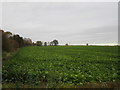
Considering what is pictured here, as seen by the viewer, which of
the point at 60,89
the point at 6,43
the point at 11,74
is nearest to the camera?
the point at 60,89

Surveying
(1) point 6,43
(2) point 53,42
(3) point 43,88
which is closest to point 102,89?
(3) point 43,88

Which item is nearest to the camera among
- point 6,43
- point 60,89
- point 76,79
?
point 60,89

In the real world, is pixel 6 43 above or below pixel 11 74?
above

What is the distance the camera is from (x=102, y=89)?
504 cm

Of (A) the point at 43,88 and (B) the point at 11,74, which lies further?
(B) the point at 11,74

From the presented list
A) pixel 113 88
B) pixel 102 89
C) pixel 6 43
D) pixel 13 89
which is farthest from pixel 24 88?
pixel 6 43

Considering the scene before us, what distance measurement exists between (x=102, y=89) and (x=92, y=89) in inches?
15.7

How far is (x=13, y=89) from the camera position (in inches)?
191

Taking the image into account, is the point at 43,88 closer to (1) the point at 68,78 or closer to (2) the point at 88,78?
(1) the point at 68,78

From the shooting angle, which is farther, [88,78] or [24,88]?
[88,78]

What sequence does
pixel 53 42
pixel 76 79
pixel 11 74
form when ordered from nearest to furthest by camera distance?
pixel 76 79
pixel 11 74
pixel 53 42

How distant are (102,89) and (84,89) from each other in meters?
0.74

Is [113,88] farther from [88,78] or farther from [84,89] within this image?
[88,78]

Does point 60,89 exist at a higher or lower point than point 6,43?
lower
